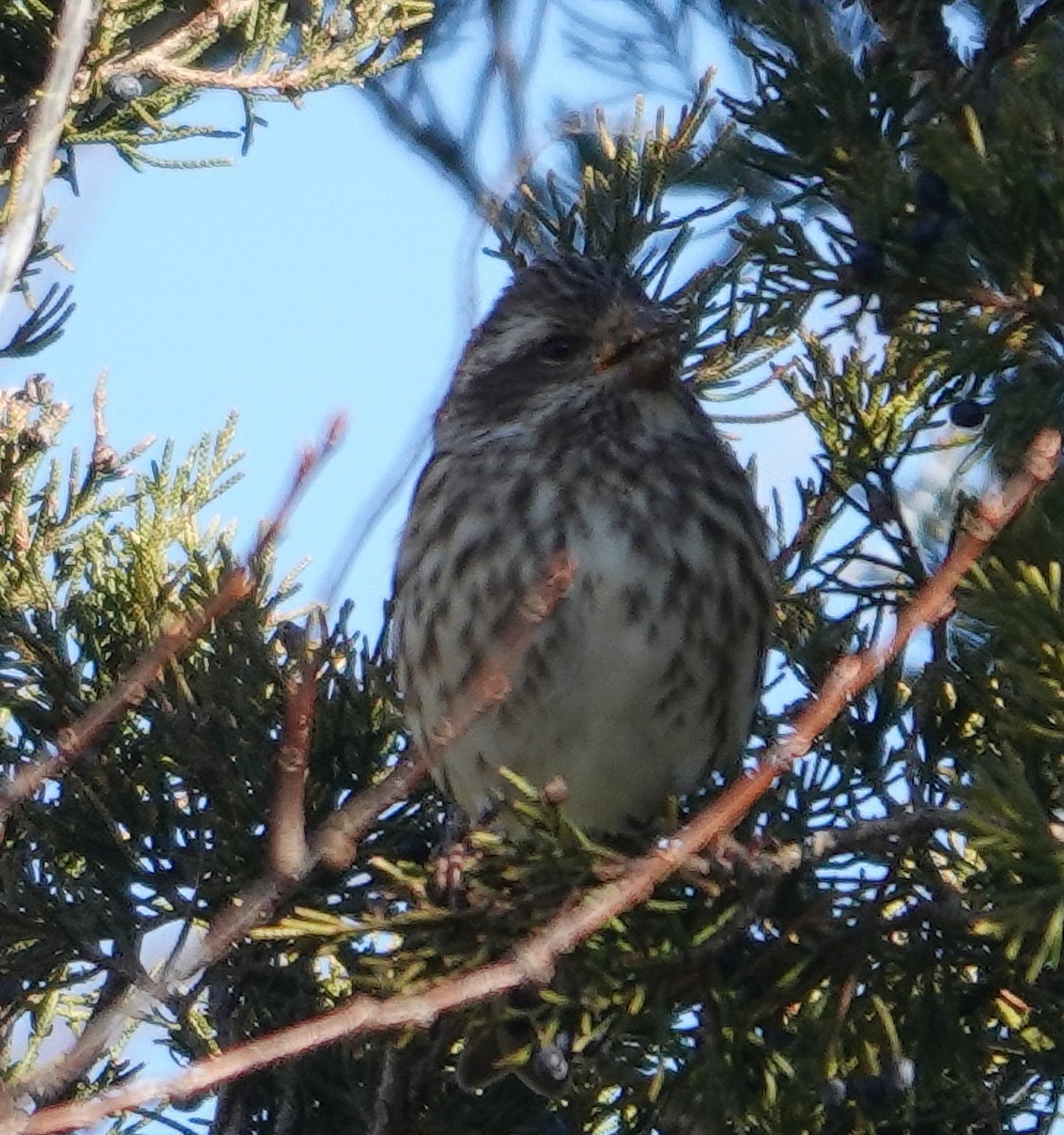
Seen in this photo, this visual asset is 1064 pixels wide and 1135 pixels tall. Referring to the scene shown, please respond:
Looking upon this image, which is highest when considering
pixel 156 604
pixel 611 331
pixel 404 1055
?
pixel 611 331

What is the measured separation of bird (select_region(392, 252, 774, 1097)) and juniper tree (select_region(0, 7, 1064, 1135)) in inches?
4.8

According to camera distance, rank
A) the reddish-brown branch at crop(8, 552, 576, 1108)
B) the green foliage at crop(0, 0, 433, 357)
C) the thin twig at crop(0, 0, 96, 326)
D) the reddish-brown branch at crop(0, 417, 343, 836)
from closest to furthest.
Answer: the reddish-brown branch at crop(0, 417, 343, 836), the reddish-brown branch at crop(8, 552, 576, 1108), the thin twig at crop(0, 0, 96, 326), the green foliage at crop(0, 0, 433, 357)

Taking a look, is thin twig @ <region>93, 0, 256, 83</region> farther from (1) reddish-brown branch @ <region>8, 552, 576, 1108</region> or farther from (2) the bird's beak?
(1) reddish-brown branch @ <region>8, 552, 576, 1108</region>

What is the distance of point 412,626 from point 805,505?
2.88 feet

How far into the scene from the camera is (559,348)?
477cm

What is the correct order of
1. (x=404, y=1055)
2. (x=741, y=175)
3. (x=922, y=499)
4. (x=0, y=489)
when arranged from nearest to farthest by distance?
(x=404, y=1055) → (x=0, y=489) → (x=741, y=175) → (x=922, y=499)

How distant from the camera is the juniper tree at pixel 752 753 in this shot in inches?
118

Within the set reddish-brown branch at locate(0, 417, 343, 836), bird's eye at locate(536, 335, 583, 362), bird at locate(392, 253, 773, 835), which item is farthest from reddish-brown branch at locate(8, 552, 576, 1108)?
bird's eye at locate(536, 335, 583, 362)

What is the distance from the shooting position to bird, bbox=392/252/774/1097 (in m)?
4.27

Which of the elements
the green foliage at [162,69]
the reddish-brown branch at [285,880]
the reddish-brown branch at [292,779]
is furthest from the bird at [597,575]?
the reddish-brown branch at [292,779]

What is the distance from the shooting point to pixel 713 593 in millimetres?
4336

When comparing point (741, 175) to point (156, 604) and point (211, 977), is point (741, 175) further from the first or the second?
point (211, 977)

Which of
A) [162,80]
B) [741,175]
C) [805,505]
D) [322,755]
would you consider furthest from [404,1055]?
[741,175]

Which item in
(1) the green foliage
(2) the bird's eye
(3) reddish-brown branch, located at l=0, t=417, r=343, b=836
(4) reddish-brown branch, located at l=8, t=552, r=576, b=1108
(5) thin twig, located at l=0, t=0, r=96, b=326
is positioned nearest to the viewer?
(3) reddish-brown branch, located at l=0, t=417, r=343, b=836
